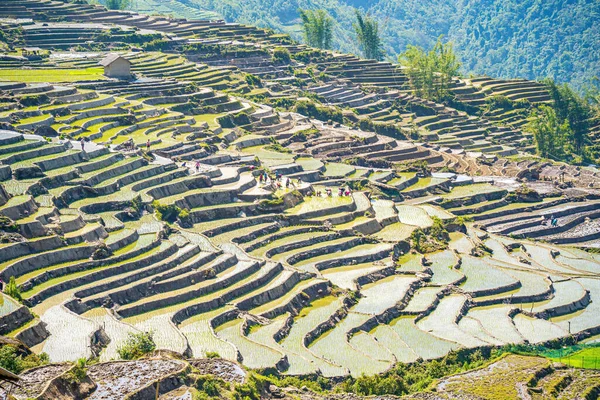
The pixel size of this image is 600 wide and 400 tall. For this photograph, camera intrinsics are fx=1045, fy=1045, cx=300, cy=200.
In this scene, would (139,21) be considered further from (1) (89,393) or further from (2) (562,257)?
(1) (89,393)

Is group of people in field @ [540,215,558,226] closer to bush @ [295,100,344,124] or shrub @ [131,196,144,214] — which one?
bush @ [295,100,344,124]

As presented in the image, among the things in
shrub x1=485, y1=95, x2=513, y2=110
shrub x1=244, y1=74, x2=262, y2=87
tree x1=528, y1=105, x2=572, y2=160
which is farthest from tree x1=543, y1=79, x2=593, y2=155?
shrub x1=244, y1=74, x2=262, y2=87

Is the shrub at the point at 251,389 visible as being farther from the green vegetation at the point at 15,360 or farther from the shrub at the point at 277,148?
the shrub at the point at 277,148

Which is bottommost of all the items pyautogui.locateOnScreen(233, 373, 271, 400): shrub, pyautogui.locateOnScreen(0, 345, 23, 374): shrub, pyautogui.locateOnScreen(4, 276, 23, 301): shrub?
pyautogui.locateOnScreen(233, 373, 271, 400): shrub

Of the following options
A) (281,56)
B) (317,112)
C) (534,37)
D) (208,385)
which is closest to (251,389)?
(208,385)

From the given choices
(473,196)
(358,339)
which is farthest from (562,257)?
(358,339)

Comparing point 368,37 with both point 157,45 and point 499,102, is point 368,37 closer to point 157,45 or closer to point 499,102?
point 499,102
